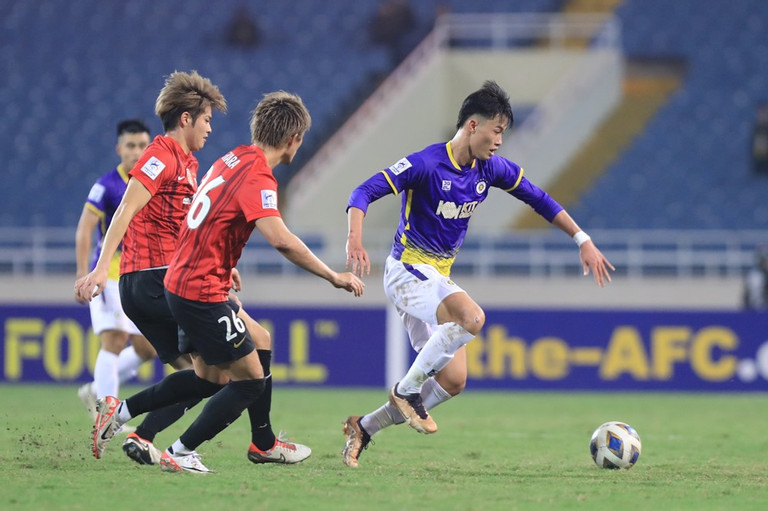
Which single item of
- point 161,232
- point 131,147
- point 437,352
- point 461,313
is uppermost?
point 131,147

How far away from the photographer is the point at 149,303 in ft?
23.5

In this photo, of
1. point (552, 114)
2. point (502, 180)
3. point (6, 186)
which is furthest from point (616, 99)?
point (502, 180)

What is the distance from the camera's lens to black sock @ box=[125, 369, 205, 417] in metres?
6.94

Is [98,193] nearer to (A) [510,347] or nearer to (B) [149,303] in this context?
(B) [149,303]

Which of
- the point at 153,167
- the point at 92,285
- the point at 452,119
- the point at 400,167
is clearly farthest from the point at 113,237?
the point at 452,119

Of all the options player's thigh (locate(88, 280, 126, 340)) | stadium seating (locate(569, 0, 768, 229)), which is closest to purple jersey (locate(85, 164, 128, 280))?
player's thigh (locate(88, 280, 126, 340))

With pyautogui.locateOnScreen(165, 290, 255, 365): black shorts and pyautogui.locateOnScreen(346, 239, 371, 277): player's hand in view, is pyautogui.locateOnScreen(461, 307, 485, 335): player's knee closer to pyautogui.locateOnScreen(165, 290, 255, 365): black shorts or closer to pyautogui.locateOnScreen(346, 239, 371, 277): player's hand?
pyautogui.locateOnScreen(346, 239, 371, 277): player's hand

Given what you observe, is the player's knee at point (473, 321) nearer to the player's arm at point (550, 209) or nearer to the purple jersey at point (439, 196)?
the purple jersey at point (439, 196)

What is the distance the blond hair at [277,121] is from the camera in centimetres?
658

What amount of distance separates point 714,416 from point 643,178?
31.6 feet

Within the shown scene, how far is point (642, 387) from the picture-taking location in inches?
609

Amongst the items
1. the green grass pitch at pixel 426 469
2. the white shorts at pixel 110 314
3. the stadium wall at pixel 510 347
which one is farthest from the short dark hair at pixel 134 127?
the stadium wall at pixel 510 347

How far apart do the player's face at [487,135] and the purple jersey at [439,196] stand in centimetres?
20

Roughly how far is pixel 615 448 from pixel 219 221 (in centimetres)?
284
